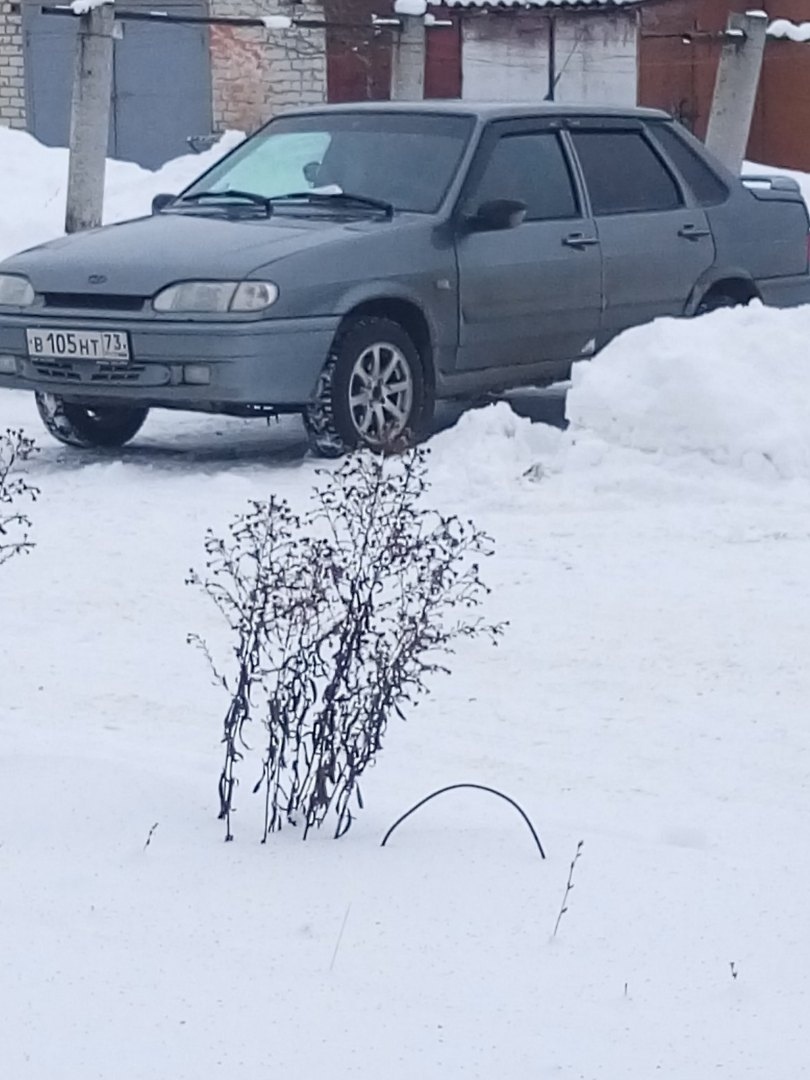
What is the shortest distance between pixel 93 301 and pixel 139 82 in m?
14.6

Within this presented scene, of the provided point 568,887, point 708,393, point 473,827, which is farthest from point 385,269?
point 568,887

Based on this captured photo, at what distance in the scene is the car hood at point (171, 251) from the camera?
24.3ft

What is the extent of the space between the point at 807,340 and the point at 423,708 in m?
3.34

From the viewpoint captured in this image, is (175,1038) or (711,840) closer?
(175,1038)

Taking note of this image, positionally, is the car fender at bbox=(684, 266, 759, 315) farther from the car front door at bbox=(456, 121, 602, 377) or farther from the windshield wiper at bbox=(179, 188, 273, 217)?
the windshield wiper at bbox=(179, 188, 273, 217)

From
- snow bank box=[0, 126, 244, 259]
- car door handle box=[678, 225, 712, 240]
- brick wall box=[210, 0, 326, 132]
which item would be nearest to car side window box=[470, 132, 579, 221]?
car door handle box=[678, 225, 712, 240]

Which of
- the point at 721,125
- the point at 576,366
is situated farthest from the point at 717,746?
the point at 721,125

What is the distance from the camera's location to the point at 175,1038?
2928 mm

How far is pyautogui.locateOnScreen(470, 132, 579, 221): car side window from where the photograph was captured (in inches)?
332

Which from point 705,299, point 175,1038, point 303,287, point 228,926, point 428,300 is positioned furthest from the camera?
point 705,299

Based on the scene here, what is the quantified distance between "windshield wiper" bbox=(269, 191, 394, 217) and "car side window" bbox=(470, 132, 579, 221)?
0.45m

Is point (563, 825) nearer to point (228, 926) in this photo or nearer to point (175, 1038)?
point (228, 926)

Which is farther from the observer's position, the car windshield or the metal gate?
the metal gate

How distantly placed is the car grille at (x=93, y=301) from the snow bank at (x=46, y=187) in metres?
4.28
